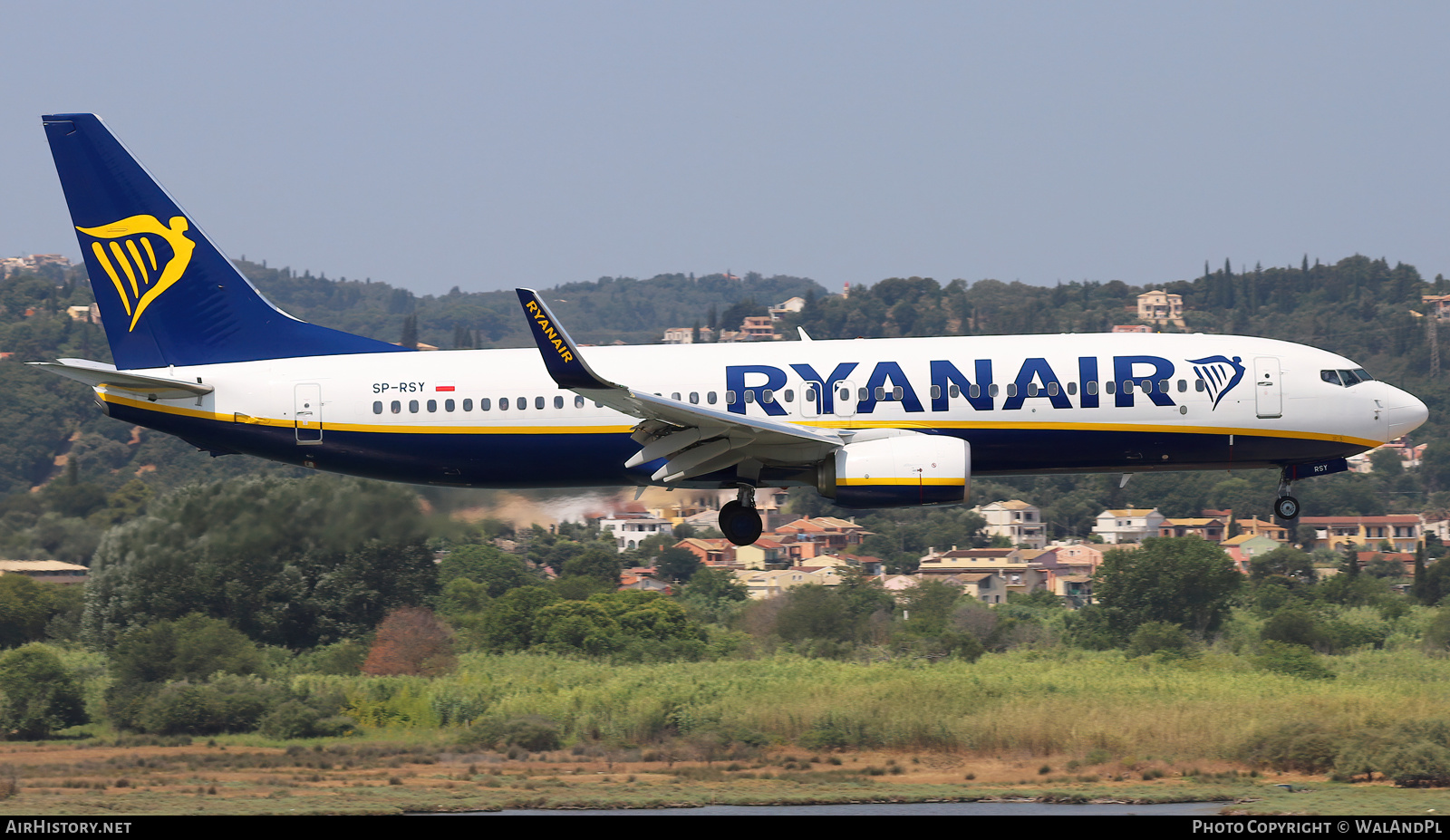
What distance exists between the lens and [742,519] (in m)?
32.9

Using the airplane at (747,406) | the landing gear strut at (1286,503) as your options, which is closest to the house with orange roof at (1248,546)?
the landing gear strut at (1286,503)

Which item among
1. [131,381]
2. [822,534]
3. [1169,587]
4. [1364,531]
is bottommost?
[1364,531]

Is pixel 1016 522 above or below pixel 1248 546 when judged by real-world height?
above

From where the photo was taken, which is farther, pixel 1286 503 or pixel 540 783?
pixel 540 783

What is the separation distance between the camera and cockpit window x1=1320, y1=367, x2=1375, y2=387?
3278 cm

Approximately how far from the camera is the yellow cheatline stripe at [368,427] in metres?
32.3

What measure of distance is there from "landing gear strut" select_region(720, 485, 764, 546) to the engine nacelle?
2520 mm

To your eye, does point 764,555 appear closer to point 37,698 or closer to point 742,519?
point 37,698

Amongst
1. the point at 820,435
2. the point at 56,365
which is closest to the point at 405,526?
the point at 56,365

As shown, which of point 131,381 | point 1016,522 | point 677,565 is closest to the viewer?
point 131,381

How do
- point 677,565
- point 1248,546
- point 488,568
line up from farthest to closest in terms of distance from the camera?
point 1248,546 → point 677,565 → point 488,568

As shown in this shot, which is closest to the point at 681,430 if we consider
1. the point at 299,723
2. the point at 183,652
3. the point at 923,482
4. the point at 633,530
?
the point at 923,482

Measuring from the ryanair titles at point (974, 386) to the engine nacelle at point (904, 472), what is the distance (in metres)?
1.01

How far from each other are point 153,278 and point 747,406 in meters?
14.3
